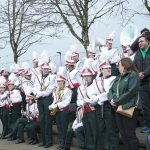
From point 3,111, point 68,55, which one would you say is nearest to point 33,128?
point 3,111

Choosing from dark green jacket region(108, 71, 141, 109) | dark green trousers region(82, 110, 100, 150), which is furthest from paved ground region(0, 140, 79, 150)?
dark green jacket region(108, 71, 141, 109)

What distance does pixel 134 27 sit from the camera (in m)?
9.44

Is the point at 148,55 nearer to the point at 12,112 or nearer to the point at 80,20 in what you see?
the point at 12,112

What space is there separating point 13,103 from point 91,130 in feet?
12.6

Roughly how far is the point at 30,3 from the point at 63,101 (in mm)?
6426

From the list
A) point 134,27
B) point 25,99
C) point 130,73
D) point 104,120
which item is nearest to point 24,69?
point 25,99

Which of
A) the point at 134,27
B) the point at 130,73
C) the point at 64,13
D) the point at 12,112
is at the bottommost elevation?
the point at 12,112

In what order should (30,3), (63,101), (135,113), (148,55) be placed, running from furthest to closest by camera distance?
(30,3) → (63,101) → (148,55) → (135,113)

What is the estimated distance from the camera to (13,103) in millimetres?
10680

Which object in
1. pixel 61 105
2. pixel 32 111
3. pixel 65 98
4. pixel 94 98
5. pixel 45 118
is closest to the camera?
pixel 94 98

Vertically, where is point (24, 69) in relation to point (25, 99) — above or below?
above

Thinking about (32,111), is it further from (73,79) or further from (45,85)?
(73,79)

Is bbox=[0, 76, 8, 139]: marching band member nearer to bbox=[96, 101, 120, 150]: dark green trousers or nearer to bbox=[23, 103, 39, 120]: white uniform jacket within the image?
bbox=[23, 103, 39, 120]: white uniform jacket

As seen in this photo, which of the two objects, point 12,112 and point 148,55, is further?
point 12,112
